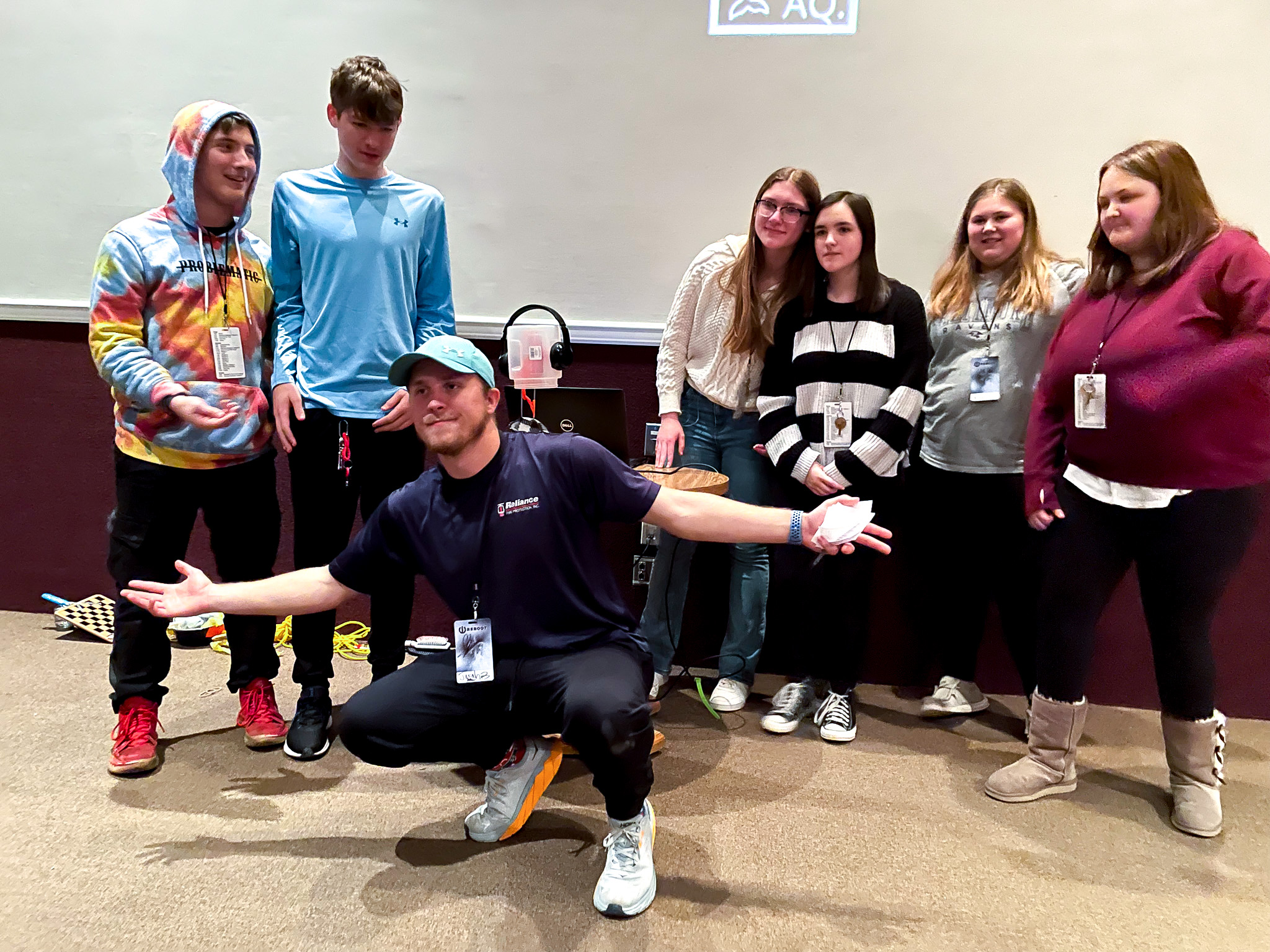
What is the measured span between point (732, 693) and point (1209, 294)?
1687 millimetres

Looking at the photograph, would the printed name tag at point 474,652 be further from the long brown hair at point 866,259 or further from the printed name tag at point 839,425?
the long brown hair at point 866,259

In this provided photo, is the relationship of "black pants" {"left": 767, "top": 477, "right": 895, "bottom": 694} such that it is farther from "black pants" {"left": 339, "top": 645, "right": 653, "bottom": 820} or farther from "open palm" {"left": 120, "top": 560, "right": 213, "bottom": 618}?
"open palm" {"left": 120, "top": 560, "right": 213, "bottom": 618}

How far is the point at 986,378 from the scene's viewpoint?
7.84 ft

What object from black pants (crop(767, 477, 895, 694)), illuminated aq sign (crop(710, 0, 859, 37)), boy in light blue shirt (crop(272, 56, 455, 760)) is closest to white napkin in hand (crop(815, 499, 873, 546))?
black pants (crop(767, 477, 895, 694))

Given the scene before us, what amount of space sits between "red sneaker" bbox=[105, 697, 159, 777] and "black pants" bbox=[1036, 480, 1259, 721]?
7.77ft

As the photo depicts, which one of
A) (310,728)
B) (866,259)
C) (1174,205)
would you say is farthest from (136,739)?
(1174,205)

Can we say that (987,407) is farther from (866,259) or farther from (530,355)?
(530,355)

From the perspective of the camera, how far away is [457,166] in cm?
290

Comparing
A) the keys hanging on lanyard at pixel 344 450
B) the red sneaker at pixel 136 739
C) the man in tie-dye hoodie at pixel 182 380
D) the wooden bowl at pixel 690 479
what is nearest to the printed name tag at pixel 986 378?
the wooden bowl at pixel 690 479

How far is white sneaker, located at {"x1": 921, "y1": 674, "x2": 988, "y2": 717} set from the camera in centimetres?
258

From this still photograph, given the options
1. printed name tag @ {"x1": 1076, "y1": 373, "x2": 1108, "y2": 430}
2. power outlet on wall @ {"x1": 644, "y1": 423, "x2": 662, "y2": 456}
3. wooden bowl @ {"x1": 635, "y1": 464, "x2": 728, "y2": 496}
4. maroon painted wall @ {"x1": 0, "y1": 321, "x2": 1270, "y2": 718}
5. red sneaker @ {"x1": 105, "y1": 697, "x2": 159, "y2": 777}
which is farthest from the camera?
power outlet on wall @ {"x1": 644, "y1": 423, "x2": 662, "y2": 456}

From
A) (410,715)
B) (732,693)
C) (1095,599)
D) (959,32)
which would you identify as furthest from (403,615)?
(959,32)

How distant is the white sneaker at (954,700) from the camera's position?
2.58 m

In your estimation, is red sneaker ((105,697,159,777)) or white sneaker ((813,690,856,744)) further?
white sneaker ((813,690,856,744))
